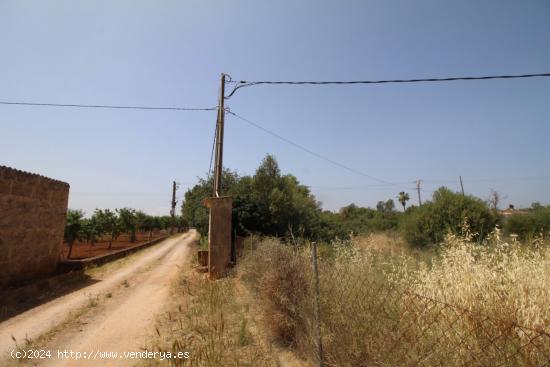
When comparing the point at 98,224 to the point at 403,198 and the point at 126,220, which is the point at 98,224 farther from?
the point at 403,198

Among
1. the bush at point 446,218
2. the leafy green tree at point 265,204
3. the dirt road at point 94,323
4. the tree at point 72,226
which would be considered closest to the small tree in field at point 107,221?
the tree at point 72,226

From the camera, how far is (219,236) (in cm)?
934

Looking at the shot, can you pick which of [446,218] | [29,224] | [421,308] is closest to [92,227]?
[29,224]

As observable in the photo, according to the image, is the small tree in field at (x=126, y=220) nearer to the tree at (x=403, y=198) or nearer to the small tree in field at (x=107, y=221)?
the small tree in field at (x=107, y=221)

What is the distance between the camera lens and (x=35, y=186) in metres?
10.4

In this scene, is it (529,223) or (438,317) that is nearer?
(438,317)

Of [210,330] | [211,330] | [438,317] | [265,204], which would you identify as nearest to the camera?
[438,317]

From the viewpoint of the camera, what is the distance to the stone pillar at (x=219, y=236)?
30.2 feet

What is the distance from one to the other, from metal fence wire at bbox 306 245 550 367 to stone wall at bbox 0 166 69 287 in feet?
33.7

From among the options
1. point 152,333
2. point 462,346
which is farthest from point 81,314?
point 462,346

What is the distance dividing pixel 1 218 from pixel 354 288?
1083cm

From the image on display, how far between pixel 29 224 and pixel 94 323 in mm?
6403

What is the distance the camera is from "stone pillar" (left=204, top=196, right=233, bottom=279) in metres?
9.20

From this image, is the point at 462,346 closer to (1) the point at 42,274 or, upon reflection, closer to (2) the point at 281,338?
(2) the point at 281,338
